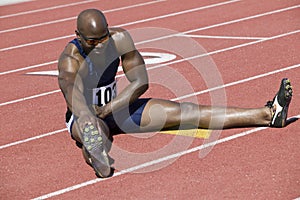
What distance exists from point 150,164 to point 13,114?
86.7 inches

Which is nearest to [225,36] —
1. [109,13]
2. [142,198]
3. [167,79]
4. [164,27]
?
[164,27]

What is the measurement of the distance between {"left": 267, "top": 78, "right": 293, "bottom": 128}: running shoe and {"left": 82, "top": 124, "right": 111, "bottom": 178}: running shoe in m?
1.59

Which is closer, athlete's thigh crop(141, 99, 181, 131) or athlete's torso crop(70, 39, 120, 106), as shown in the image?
athlete's torso crop(70, 39, 120, 106)

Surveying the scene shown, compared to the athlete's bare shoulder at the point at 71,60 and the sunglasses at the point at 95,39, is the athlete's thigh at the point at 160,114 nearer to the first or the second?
the athlete's bare shoulder at the point at 71,60

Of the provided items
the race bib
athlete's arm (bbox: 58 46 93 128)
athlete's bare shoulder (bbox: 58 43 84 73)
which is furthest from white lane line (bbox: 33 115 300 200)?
athlete's bare shoulder (bbox: 58 43 84 73)

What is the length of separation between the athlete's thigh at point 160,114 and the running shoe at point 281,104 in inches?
32.9

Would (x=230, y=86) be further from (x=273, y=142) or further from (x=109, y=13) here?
(x=109, y=13)

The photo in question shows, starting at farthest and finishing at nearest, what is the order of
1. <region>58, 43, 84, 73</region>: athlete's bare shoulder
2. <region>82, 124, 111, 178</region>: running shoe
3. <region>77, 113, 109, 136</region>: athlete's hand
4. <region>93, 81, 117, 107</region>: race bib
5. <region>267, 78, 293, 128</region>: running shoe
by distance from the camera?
<region>93, 81, 117, 107</region>: race bib
<region>267, 78, 293, 128</region>: running shoe
<region>58, 43, 84, 73</region>: athlete's bare shoulder
<region>77, 113, 109, 136</region>: athlete's hand
<region>82, 124, 111, 178</region>: running shoe

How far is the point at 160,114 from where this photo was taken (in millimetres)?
6047

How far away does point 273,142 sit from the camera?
5746 millimetres

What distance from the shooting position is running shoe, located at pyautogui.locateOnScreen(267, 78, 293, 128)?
5773 millimetres

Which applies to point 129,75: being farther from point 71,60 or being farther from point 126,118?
point 71,60

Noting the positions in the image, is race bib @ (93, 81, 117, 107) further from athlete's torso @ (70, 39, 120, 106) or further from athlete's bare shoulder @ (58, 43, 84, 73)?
athlete's bare shoulder @ (58, 43, 84, 73)

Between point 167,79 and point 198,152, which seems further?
point 167,79
